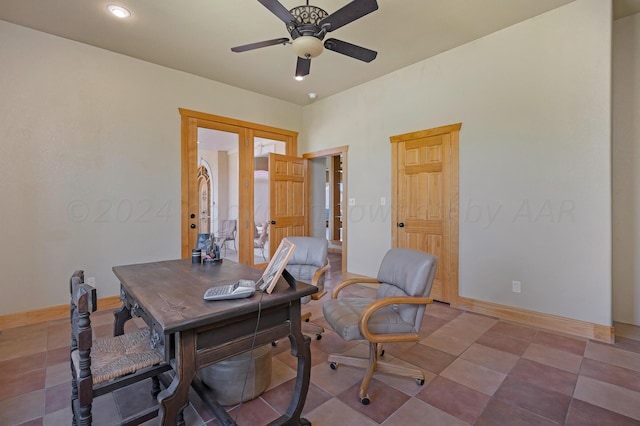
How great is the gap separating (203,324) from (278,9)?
2.06 m

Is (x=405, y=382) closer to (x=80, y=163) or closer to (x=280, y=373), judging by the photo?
(x=280, y=373)

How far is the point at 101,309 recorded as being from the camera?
364 cm

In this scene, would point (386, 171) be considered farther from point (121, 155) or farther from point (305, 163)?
point (121, 155)

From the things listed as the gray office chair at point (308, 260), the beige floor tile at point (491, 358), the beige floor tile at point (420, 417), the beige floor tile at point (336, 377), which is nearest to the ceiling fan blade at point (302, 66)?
the gray office chair at point (308, 260)

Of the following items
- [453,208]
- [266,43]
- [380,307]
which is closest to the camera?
[380,307]

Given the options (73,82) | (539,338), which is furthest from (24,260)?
(539,338)

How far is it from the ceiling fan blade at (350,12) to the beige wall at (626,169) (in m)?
2.88

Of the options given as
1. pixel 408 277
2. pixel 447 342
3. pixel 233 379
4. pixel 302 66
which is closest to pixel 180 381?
pixel 233 379

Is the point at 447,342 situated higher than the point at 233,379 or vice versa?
the point at 233,379

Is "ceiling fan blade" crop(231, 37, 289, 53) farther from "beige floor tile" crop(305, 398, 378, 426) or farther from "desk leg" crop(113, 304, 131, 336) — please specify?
"beige floor tile" crop(305, 398, 378, 426)

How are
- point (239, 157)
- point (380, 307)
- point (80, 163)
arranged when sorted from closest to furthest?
point (380, 307)
point (80, 163)
point (239, 157)

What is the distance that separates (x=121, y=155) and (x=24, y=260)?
1517mm

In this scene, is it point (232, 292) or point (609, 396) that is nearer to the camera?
point (232, 292)

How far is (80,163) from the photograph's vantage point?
3525 millimetres
